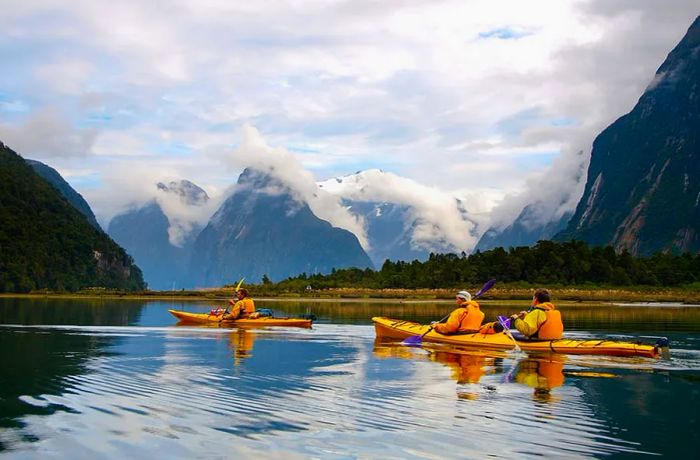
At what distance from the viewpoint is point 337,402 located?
1723 cm

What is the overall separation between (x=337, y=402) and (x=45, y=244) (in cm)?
13260

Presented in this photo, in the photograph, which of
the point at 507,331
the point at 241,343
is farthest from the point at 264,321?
the point at 507,331

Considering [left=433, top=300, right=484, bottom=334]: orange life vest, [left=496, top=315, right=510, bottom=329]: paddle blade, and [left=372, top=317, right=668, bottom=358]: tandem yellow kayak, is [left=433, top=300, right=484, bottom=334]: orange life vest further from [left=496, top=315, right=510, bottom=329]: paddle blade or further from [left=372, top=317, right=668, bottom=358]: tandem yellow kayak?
[left=496, top=315, right=510, bottom=329]: paddle blade

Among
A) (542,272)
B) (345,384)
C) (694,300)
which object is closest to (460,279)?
(542,272)

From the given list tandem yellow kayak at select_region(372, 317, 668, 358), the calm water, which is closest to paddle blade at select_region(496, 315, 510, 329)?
tandem yellow kayak at select_region(372, 317, 668, 358)

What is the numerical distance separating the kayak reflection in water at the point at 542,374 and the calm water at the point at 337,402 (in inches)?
2.2

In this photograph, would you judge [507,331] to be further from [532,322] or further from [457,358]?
[457,358]

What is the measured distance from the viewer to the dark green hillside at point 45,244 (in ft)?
416

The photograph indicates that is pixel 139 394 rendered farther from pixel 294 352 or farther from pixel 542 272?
pixel 542 272

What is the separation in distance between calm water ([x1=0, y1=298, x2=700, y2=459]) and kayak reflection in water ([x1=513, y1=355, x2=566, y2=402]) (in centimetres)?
6

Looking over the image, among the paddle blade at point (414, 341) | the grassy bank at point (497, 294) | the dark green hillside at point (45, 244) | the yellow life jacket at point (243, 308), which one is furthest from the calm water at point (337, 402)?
the dark green hillside at point (45, 244)

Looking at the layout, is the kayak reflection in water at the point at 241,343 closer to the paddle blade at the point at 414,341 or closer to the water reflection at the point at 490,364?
the water reflection at the point at 490,364

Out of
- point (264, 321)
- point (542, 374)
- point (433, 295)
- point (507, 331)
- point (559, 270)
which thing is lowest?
point (542, 374)

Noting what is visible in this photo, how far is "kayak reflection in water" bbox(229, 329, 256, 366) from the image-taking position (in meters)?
26.7
